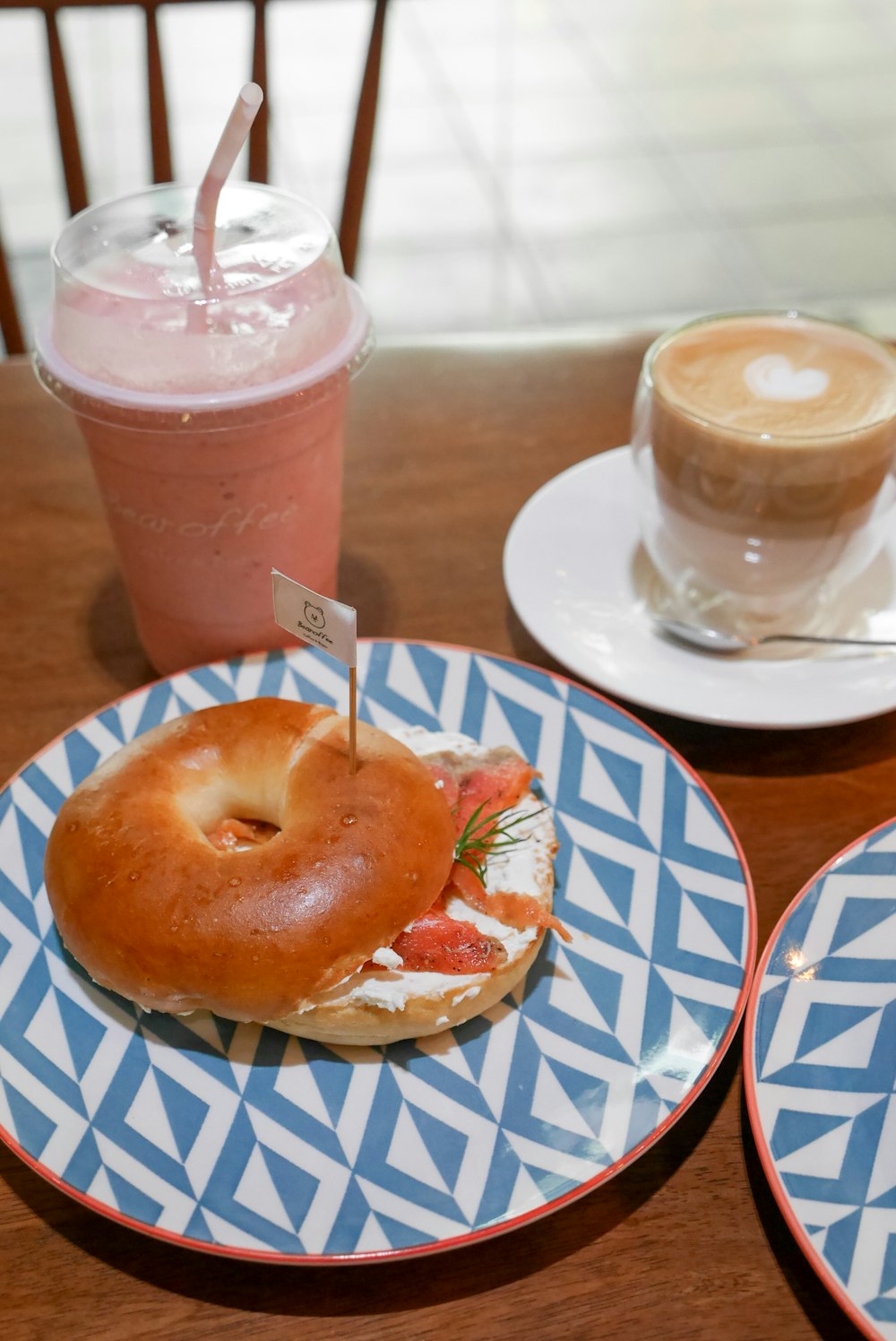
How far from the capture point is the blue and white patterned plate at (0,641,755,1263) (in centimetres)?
74

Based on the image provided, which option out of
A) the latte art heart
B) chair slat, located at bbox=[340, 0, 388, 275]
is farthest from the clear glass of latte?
chair slat, located at bbox=[340, 0, 388, 275]

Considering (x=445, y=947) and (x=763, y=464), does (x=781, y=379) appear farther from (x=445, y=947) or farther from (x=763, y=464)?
(x=445, y=947)

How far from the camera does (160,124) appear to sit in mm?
1665

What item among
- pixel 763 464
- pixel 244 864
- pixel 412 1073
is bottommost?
pixel 412 1073

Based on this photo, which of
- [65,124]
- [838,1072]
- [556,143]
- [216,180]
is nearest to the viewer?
[838,1072]

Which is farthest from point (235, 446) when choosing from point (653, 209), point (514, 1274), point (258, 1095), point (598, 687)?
point (653, 209)

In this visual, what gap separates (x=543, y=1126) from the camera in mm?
787

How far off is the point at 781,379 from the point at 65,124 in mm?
1106

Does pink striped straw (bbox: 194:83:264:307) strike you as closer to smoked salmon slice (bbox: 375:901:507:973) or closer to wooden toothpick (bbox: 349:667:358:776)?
wooden toothpick (bbox: 349:667:358:776)

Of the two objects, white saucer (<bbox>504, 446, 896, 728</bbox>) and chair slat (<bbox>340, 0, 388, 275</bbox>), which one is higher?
chair slat (<bbox>340, 0, 388, 275</bbox>)

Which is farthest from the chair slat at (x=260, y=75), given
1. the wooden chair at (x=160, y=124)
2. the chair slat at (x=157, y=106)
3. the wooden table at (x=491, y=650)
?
the wooden table at (x=491, y=650)

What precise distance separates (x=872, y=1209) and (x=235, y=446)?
731mm

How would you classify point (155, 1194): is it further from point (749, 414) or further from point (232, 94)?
point (232, 94)

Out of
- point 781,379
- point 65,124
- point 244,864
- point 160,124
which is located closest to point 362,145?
point 160,124
